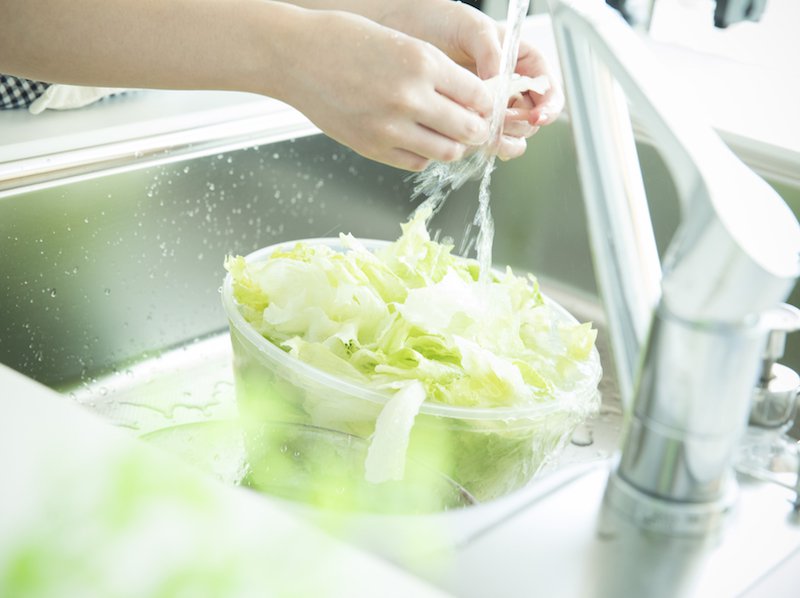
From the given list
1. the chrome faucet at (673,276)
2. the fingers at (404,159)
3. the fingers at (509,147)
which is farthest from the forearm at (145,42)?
the chrome faucet at (673,276)

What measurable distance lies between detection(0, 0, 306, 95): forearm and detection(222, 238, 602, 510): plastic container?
21 centimetres

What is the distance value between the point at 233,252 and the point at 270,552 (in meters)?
0.79

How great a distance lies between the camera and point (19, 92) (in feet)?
3.46

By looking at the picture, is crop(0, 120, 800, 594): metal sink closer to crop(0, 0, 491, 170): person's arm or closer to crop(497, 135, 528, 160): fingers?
crop(0, 0, 491, 170): person's arm

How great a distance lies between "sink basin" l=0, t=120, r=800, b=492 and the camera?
38.1 inches

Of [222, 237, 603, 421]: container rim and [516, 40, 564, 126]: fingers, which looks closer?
[222, 237, 603, 421]: container rim

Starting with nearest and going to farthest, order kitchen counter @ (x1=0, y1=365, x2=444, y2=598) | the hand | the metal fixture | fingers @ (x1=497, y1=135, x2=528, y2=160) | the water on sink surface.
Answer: kitchen counter @ (x1=0, y1=365, x2=444, y2=598) → the hand → fingers @ (x1=497, y1=135, x2=528, y2=160) → the water on sink surface → the metal fixture

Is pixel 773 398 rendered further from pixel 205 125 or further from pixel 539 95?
pixel 205 125

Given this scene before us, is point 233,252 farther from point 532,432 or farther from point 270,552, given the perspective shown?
point 270,552

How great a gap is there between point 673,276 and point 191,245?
742 mm

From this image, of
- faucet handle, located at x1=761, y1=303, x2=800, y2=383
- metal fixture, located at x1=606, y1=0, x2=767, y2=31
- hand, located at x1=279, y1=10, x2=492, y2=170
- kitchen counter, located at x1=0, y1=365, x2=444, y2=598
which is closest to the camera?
kitchen counter, located at x1=0, y1=365, x2=444, y2=598

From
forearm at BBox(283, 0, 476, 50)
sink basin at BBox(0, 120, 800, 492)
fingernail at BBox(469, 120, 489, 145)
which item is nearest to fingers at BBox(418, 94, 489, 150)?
fingernail at BBox(469, 120, 489, 145)

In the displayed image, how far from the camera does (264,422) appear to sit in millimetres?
651

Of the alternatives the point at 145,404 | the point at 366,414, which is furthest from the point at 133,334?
the point at 366,414
